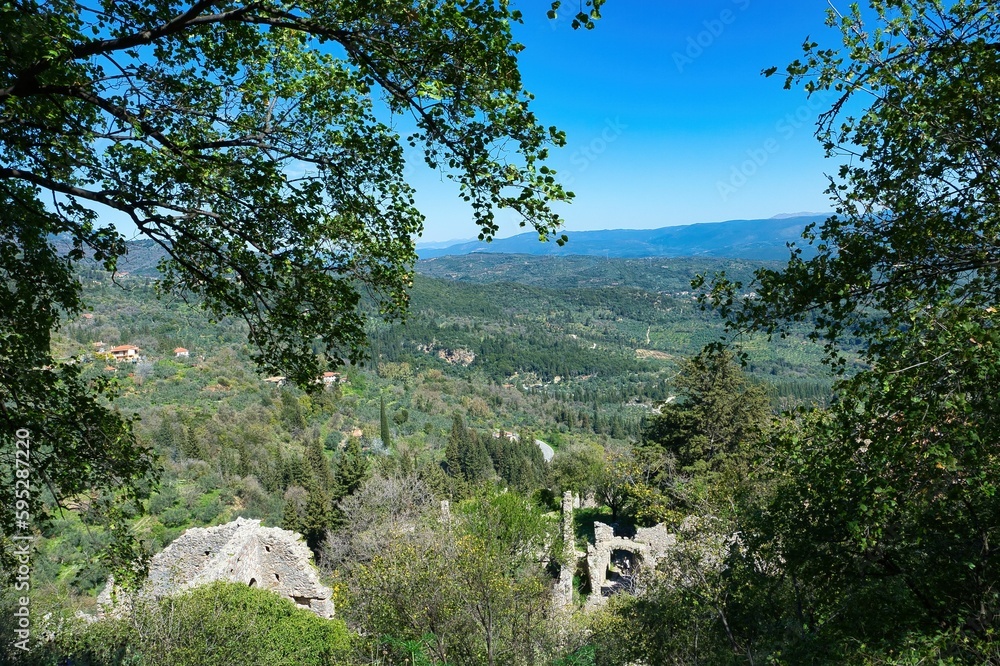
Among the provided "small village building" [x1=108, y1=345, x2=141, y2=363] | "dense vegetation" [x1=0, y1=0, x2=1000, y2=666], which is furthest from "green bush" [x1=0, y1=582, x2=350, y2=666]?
"small village building" [x1=108, y1=345, x2=141, y2=363]

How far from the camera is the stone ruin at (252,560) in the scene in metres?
13.0

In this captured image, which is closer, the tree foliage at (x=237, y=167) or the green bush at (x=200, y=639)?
the tree foliage at (x=237, y=167)

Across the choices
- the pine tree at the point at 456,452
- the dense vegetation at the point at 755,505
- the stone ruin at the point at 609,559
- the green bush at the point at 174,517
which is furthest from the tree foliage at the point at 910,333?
the pine tree at the point at 456,452

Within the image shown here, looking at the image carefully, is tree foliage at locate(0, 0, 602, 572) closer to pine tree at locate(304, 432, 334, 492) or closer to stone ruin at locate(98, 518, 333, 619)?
stone ruin at locate(98, 518, 333, 619)

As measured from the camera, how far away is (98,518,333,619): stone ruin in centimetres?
1304

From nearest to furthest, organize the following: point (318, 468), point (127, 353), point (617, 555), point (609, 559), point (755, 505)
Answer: point (755, 505)
point (609, 559)
point (617, 555)
point (318, 468)
point (127, 353)

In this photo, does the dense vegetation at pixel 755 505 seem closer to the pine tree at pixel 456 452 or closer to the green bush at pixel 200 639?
the green bush at pixel 200 639

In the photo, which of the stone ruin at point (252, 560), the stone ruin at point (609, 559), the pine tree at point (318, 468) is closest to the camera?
the stone ruin at point (252, 560)

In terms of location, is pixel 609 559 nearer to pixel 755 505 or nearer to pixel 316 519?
pixel 755 505

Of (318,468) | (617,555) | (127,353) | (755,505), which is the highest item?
(755,505)

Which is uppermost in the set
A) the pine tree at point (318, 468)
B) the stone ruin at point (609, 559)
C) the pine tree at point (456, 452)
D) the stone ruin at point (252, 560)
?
the stone ruin at point (252, 560)

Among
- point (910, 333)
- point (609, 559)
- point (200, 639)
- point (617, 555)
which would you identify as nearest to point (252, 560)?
point (200, 639)

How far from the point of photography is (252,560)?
14.2m

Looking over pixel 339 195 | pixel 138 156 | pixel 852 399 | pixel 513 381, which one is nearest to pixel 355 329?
pixel 339 195
